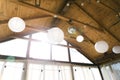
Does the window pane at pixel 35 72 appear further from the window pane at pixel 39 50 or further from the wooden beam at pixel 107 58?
the wooden beam at pixel 107 58

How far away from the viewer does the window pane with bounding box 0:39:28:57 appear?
4.12 m

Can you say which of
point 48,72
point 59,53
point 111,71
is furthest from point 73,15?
point 111,71

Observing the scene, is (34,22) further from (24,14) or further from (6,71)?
(6,71)

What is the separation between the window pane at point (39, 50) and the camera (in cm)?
461

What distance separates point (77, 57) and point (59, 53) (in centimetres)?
92

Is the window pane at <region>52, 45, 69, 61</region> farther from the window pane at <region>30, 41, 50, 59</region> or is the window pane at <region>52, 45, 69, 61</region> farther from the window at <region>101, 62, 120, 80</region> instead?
the window at <region>101, 62, 120, 80</region>

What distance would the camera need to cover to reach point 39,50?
4750 mm

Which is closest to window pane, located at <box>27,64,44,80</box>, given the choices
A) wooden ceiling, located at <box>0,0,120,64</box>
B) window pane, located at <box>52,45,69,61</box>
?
window pane, located at <box>52,45,69,61</box>

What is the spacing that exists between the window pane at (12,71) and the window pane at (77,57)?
2300 mm

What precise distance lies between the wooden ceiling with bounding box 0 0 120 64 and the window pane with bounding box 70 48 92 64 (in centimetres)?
59

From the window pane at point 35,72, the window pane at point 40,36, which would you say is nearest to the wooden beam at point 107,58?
the window pane at point 40,36

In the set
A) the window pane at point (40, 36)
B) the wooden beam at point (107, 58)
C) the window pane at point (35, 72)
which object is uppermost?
the window pane at point (40, 36)

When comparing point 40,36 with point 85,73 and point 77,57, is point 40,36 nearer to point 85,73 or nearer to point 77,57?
point 77,57

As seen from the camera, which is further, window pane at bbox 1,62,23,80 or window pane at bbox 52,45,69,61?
window pane at bbox 52,45,69,61
